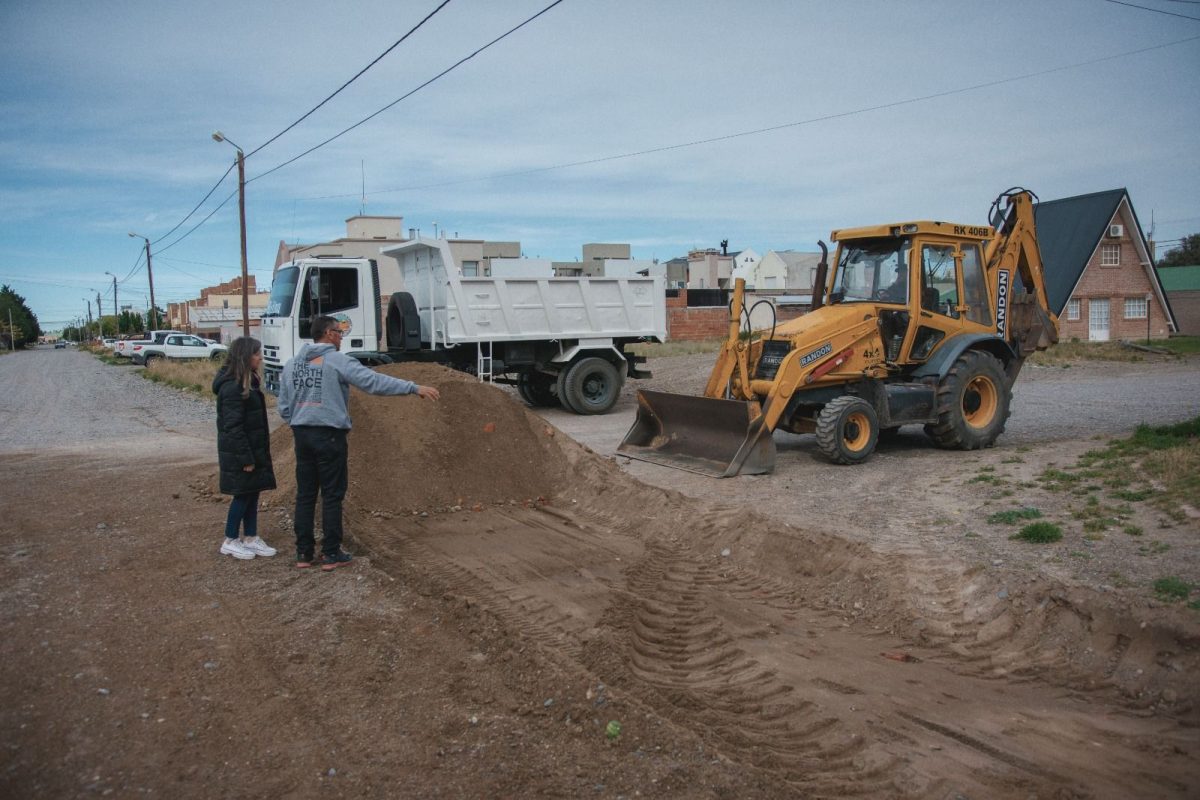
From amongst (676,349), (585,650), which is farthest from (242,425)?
(676,349)

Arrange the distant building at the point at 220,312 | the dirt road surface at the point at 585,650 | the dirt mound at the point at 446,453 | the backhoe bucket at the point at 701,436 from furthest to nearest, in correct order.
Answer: the distant building at the point at 220,312
the backhoe bucket at the point at 701,436
the dirt mound at the point at 446,453
the dirt road surface at the point at 585,650

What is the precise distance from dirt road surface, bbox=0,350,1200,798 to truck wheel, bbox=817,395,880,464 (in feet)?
2.43

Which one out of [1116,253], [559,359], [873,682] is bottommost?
[873,682]

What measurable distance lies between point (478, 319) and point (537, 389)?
2.77m

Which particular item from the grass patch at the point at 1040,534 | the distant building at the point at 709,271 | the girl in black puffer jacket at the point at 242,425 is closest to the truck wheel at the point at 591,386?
the girl in black puffer jacket at the point at 242,425

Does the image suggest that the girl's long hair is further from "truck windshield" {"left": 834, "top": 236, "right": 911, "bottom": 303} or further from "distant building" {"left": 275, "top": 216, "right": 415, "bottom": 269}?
"distant building" {"left": 275, "top": 216, "right": 415, "bottom": 269}

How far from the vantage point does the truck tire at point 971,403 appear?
10.3 m

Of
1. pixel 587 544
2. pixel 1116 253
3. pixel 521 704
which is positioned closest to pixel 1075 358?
pixel 1116 253

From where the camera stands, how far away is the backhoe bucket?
954cm

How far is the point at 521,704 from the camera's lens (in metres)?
4.24

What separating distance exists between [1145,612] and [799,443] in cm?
678

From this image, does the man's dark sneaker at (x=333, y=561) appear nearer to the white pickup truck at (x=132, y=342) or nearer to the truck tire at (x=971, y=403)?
the truck tire at (x=971, y=403)

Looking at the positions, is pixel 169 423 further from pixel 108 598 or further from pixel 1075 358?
pixel 1075 358

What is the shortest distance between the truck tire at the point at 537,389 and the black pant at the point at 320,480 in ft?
35.3
